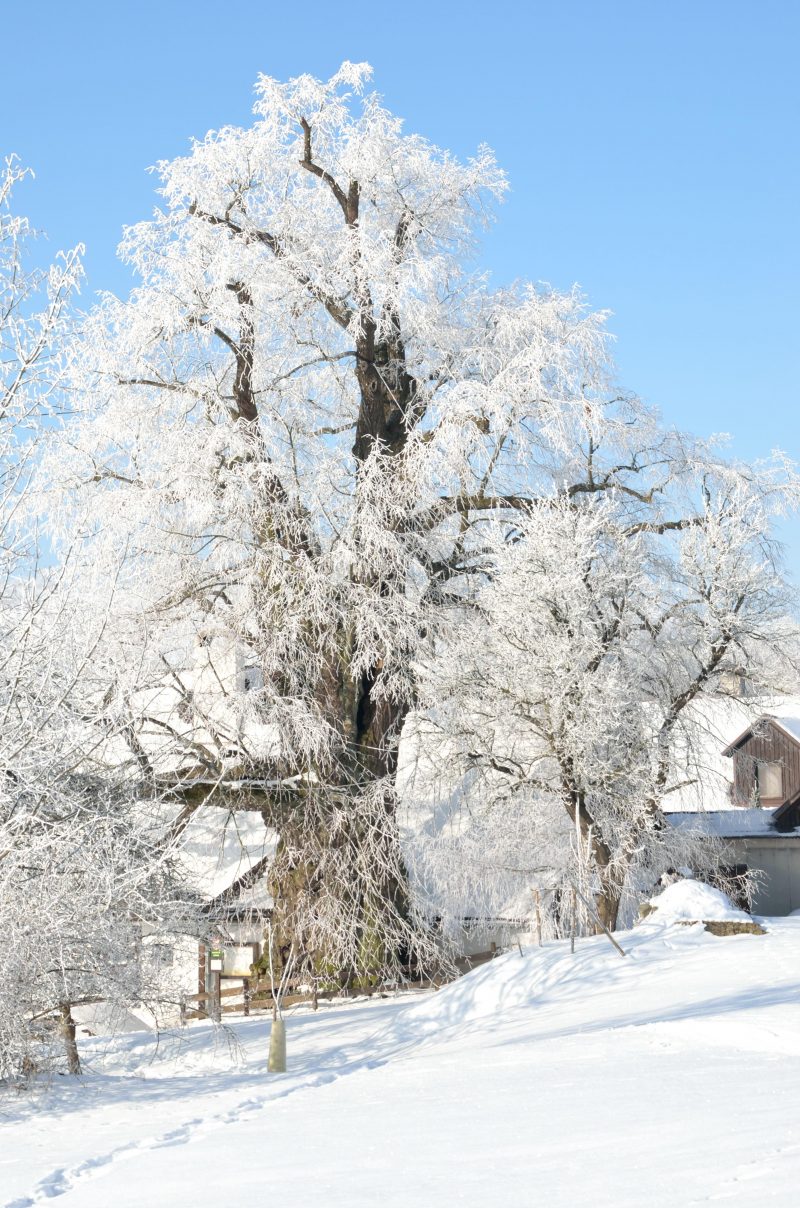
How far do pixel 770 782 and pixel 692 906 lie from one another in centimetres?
1921

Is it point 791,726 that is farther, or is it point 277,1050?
point 791,726

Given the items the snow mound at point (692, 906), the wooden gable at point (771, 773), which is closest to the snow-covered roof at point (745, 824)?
the wooden gable at point (771, 773)

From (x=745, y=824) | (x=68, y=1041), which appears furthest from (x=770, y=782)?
(x=68, y=1041)

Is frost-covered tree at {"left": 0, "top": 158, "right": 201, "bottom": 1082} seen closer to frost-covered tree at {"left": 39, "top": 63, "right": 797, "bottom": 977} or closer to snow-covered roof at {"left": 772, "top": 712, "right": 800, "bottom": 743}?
frost-covered tree at {"left": 39, "top": 63, "right": 797, "bottom": 977}

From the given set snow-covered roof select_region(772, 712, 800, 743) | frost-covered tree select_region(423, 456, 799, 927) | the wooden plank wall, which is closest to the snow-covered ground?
frost-covered tree select_region(423, 456, 799, 927)

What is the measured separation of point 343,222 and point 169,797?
31.2 feet

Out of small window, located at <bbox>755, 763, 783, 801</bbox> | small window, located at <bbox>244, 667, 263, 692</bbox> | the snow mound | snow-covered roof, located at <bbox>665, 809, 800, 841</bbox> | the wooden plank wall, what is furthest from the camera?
small window, located at <bbox>755, 763, 783, 801</bbox>

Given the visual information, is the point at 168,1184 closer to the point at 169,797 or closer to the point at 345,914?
the point at 169,797

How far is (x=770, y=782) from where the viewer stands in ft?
116

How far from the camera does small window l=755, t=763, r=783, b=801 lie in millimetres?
34938

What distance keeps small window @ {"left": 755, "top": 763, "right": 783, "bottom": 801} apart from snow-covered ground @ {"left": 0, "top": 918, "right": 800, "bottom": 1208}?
761 inches

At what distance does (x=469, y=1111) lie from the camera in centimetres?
883

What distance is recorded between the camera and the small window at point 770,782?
3494 cm

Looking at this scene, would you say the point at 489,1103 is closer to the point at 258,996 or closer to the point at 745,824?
the point at 258,996
